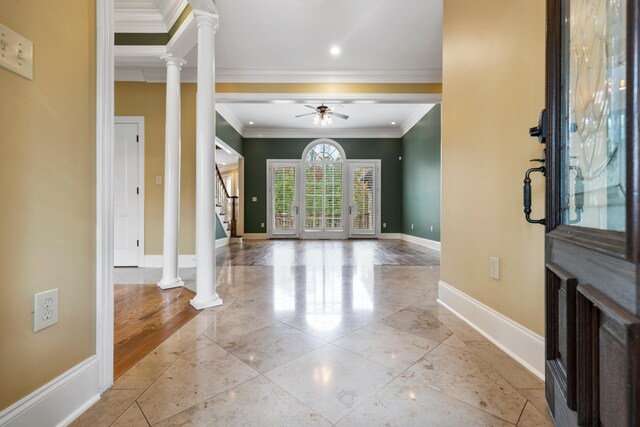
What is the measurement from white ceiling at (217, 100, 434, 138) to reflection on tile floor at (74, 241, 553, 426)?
4.41 metres

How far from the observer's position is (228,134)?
6672 millimetres

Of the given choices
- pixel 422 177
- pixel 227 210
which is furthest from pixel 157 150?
pixel 422 177

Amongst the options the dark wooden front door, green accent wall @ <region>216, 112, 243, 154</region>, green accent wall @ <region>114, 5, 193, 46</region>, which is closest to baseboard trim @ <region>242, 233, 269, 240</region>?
green accent wall @ <region>216, 112, 243, 154</region>

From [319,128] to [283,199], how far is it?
2204 mm

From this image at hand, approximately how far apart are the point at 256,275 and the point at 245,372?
215 cm

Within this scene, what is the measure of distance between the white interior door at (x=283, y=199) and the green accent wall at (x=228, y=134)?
1030mm

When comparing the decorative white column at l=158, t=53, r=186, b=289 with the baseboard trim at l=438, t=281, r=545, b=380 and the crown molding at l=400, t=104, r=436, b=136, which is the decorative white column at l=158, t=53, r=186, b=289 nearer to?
the baseboard trim at l=438, t=281, r=545, b=380

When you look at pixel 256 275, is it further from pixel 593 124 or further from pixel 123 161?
pixel 593 124

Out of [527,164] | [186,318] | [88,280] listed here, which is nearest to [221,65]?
[186,318]

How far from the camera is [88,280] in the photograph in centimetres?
116

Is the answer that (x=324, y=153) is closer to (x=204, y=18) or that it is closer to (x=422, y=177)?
(x=422, y=177)

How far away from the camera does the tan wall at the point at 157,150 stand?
4.03m

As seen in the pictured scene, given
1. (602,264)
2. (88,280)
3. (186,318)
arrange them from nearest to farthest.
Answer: (602,264) < (88,280) < (186,318)

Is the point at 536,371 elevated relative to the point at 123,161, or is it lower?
lower
